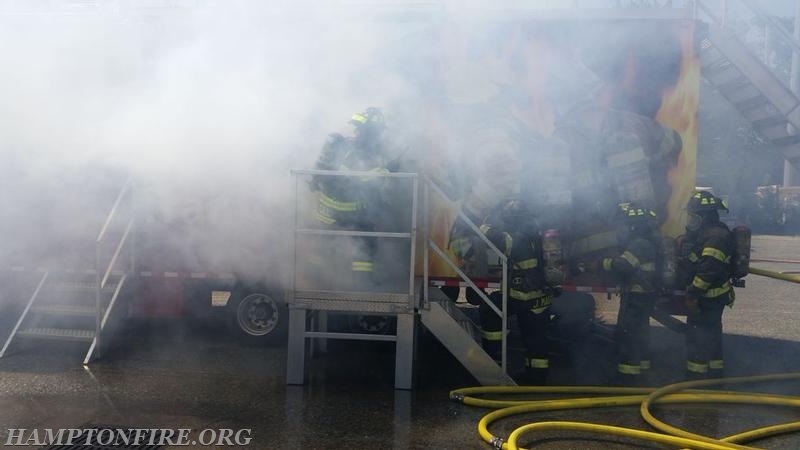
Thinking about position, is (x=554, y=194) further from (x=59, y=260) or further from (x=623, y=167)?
(x=59, y=260)

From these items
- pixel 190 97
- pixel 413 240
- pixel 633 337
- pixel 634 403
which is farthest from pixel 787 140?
pixel 190 97

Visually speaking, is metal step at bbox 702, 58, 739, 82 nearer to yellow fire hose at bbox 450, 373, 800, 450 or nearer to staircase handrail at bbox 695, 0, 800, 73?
staircase handrail at bbox 695, 0, 800, 73

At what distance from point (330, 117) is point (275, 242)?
49.4 inches

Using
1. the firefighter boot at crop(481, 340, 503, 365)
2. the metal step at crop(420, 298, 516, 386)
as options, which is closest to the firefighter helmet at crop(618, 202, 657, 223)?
the firefighter boot at crop(481, 340, 503, 365)

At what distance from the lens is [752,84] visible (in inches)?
294

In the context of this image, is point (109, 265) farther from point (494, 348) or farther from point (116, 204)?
point (494, 348)

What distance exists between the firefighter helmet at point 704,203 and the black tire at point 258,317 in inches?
154

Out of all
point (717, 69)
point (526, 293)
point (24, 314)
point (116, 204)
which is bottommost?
point (24, 314)

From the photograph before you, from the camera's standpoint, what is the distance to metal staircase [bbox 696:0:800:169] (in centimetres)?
725

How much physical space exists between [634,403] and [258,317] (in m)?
3.72

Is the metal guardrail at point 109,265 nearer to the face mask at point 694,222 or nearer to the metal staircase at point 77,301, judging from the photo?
the metal staircase at point 77,301

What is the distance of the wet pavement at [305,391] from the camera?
16.9 ft

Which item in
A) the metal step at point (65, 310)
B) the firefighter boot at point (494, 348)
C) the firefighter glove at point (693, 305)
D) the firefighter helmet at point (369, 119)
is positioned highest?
the firefighter helmet at point (369, 119)

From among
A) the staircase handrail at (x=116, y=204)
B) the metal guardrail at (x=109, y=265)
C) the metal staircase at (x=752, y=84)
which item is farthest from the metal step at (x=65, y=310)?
the metal staircase at (x=752, y=84)
